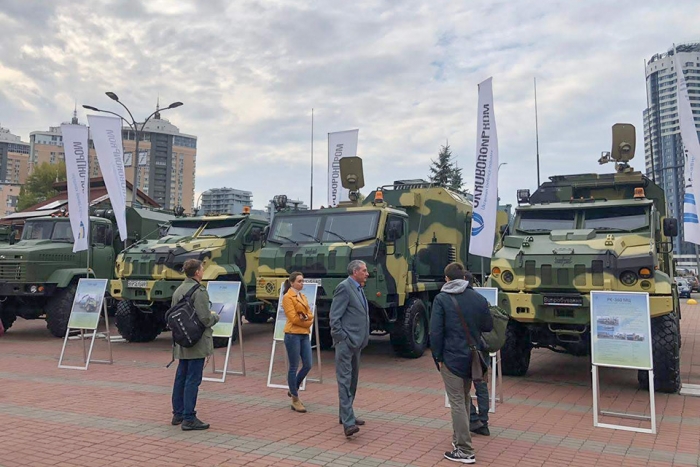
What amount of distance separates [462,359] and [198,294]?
279 centimetres

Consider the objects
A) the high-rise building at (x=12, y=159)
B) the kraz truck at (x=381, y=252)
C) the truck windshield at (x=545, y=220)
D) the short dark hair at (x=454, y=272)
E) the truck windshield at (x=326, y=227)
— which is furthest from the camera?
the high-rise building at (x=12, y=159)

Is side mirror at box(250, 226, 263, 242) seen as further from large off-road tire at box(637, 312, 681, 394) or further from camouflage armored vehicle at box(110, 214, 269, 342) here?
large off-road tire at box(637, 312, 681, 394)

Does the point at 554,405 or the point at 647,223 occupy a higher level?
→ the point at 647,223

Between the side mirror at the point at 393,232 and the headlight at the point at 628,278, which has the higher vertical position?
the side mirror at the point at 393,232

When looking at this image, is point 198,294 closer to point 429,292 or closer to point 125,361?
point 125,361

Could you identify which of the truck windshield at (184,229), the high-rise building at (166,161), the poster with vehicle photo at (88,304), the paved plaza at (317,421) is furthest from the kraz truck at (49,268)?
the high-rise building at (166,161)

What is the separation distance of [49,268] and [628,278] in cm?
1205

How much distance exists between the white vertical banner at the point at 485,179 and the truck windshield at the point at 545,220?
47cm

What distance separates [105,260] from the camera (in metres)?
14.8

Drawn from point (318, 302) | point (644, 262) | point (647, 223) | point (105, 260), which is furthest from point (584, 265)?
point (105, 260)

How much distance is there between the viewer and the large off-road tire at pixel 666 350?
283 inches

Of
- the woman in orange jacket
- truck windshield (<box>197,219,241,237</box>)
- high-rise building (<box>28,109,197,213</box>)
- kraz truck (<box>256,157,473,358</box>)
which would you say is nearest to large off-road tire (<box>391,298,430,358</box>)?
kraz truck (<box>256,157,473,358</box>)

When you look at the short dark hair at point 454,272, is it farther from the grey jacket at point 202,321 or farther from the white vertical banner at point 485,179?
the white vertical banner at point 485,179

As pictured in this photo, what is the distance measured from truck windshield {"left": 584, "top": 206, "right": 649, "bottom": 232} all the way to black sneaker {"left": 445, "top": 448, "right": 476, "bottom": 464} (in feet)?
16.0
